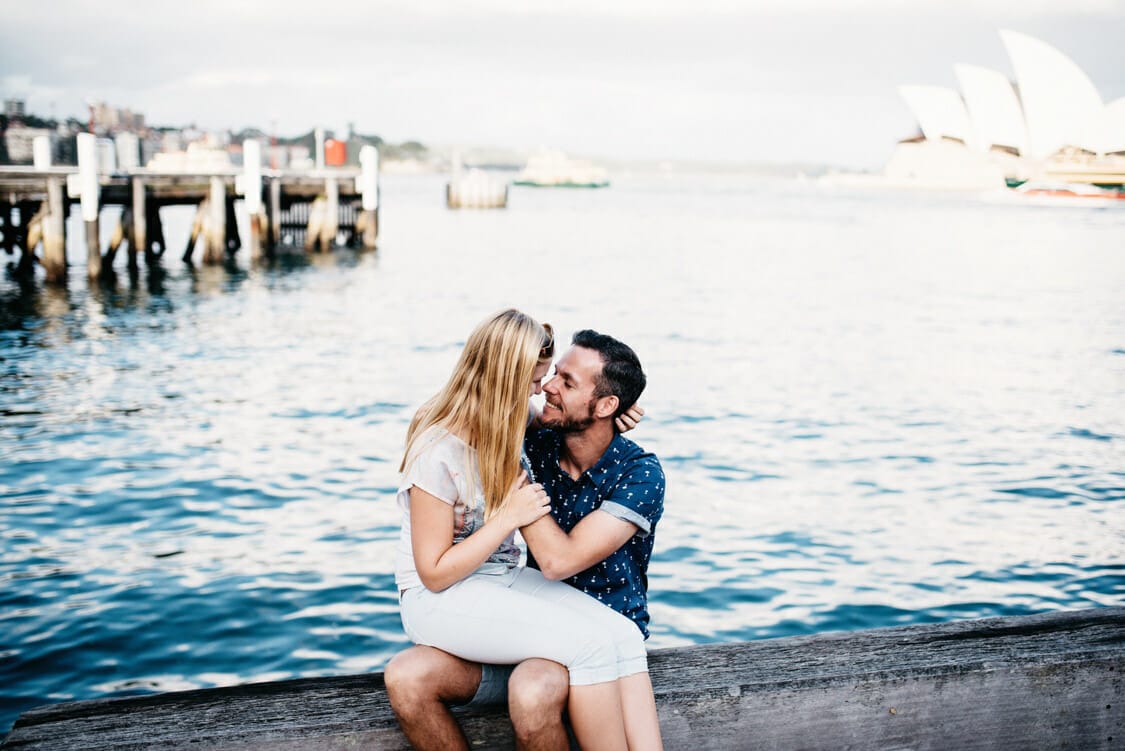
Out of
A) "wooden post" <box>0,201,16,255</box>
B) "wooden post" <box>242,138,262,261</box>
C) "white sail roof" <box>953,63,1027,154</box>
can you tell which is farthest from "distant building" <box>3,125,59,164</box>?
"white sail roof" <box>953,63,1027,154</box>

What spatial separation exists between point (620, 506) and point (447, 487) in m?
0.37

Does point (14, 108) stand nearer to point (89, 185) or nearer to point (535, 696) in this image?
point (89, 185)

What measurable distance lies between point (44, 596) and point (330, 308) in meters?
12.7

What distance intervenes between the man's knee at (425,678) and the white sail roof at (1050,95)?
71200 mm

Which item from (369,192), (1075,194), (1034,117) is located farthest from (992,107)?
(369,192)

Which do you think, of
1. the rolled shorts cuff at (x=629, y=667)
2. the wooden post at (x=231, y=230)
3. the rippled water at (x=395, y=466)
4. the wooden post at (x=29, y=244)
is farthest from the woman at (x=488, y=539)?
the wooden post at (x=231, y=230)

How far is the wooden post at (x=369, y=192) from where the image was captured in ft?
88.0

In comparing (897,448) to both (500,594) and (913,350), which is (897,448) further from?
(500,594)

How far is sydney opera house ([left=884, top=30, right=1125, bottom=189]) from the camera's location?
234 ft

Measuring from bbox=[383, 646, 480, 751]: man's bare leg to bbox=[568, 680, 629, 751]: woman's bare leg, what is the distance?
Answer: 0.22 meters

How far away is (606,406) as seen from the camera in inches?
95.6

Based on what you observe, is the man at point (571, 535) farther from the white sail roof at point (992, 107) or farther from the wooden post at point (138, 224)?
the white sail roof at point (992, 107)

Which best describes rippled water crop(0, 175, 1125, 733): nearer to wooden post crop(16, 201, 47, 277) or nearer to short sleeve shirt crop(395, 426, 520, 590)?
wooden post crop(16, 201, 47, 277)

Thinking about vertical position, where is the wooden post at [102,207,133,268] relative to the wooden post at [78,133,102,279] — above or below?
below
